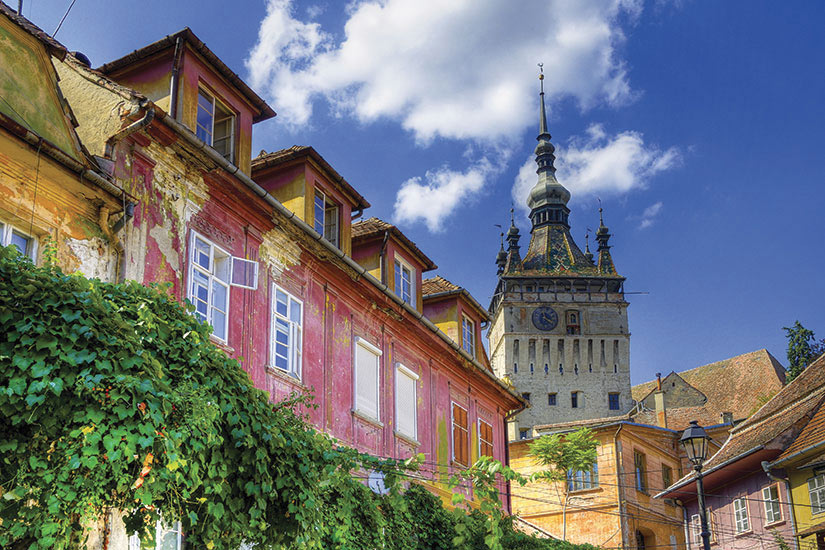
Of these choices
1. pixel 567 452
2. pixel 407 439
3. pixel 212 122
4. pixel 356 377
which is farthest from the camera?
pixel 567 452

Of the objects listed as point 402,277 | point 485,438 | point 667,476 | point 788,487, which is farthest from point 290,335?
point 667,476

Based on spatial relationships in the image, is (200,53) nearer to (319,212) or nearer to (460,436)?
(319,212)

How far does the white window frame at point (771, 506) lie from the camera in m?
26.5

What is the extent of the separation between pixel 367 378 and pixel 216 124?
225 inches

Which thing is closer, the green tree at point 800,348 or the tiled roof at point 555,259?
the green tree at point 800,348

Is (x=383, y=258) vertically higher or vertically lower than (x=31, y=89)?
higher

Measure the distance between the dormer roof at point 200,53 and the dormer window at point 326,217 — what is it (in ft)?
7.35

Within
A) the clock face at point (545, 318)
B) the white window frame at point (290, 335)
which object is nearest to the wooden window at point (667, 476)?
the white window frame at point (290, 335)

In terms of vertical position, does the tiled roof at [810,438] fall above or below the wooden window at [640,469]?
below

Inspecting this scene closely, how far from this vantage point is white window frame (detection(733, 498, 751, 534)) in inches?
1103

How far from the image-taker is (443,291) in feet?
76.8

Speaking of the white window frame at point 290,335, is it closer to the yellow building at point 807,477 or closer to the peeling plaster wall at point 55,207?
the peeling plaster wall at point 55,207

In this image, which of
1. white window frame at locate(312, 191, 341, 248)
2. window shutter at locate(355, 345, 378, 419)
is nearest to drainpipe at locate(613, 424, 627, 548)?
window shutter at locate(355, 345, 378, 419)

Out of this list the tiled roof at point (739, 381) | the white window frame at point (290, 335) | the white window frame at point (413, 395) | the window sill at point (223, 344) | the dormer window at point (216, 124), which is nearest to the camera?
the window sill at point (223, 344)
